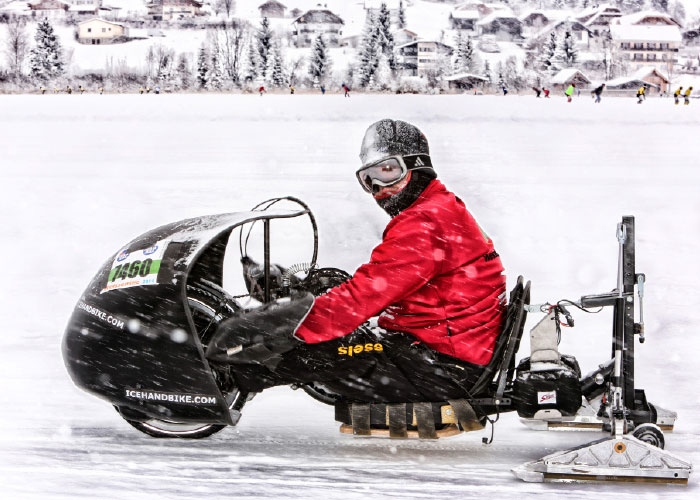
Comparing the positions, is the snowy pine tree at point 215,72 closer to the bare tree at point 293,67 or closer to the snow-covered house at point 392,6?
the bare tree at point 293,67

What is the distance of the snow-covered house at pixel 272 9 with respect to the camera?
8950cm

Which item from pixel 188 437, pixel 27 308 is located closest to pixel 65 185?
pixel 27 308

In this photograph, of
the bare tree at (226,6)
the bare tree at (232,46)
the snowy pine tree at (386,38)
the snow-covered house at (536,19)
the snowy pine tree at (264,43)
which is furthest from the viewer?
the snow-covered house at (536,19)


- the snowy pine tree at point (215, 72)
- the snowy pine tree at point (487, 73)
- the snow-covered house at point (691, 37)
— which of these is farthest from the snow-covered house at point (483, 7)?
the snowy pine tree at point (215, 72)

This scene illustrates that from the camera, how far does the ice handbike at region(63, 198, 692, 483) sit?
332 centimetres

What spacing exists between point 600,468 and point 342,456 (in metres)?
1.19

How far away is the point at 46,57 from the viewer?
57750 mm

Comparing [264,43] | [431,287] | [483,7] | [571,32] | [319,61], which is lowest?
[431,287]

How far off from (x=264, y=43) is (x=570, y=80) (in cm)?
2601

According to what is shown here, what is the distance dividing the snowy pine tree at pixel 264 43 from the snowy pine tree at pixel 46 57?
51.5 feet

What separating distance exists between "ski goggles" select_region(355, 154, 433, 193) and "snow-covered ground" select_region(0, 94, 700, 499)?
134 cm

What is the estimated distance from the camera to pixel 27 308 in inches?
240

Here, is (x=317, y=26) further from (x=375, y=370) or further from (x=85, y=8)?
(x=375, y=370)

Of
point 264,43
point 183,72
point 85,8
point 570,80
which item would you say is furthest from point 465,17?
point 183,72
